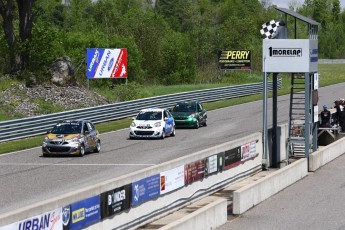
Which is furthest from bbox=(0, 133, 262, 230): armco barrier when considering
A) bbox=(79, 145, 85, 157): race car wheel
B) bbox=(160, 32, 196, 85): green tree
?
bbox=(160, 32, 196, 85): green tree

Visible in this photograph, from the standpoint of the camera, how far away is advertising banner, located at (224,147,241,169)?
23234mm

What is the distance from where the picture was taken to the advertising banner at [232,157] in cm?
2323

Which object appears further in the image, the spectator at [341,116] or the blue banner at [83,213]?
the spectator at [341,116]

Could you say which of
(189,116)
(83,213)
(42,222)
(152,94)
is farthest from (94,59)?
(42,222)

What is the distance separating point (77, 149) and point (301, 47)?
10048 millimetres

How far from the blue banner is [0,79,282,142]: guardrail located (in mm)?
23037

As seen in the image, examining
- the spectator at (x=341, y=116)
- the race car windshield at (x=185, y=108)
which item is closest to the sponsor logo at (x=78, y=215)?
the spectator at (x=341, y=116)

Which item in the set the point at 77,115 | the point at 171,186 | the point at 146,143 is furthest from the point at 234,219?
the point at 77,115

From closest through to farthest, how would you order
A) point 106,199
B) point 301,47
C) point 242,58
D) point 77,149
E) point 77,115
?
point 106,199, point 301,47, point 77,149, point 77,115, point 242,58

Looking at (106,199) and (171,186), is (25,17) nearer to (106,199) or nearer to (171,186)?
(171,186)

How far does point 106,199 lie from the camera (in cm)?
1484

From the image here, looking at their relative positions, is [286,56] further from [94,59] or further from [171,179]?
[94,59]

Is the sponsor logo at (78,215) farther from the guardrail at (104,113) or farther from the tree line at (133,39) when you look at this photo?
the tree line at (133,39)

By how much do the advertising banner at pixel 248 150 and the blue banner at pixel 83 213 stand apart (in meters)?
11.2
